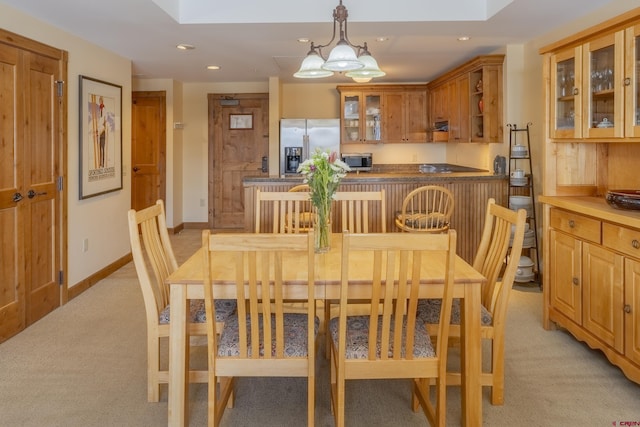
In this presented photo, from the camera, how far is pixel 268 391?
2.57 metres

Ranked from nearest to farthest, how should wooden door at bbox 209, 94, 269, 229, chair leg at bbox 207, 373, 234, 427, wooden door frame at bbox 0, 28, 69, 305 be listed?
1. chair leg at bbox 207, 373, 234, 427
2. wooden door frame at bbox 0, 28, 69, 305
3. wooden door at bbox 209, 94, 269, 229

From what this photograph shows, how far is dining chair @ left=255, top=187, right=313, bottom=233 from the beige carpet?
0.93 meters

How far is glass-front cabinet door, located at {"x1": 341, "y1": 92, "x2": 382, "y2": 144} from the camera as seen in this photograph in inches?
281

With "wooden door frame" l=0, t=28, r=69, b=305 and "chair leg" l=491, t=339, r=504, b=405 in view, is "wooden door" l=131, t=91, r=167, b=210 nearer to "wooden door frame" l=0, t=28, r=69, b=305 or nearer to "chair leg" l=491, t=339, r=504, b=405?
"wooden door frame" l=0, t=28, r=69, b=305

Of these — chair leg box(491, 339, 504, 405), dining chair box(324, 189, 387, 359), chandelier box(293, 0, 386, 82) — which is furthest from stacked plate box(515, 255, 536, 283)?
chandelier box(293, 0, 386, 82)

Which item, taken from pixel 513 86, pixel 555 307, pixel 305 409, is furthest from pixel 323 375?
pixel 513 86

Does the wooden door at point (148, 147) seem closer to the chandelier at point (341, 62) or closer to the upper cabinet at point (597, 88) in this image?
the chandelier at point (341, 62)

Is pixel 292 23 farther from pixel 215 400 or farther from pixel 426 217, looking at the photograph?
pixel 215 400

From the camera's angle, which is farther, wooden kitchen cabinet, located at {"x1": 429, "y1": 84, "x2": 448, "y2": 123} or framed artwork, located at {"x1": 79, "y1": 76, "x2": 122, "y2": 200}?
wooden kitchen cabinet, located at {"x1": 429, "y1": 84, "x2": 448, "y2": 123}

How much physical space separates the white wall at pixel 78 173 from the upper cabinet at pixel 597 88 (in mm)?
3752

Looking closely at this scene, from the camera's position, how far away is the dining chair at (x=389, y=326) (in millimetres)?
1758

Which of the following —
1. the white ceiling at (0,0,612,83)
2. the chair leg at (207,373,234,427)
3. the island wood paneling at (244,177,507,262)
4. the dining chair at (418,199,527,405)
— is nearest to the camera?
the chair leg at (207,373,234,427)

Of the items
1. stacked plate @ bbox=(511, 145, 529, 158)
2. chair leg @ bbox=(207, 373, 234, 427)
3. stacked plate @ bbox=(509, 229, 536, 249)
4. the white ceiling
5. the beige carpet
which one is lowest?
the beige carpet

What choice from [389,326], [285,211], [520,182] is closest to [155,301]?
[389,326]
